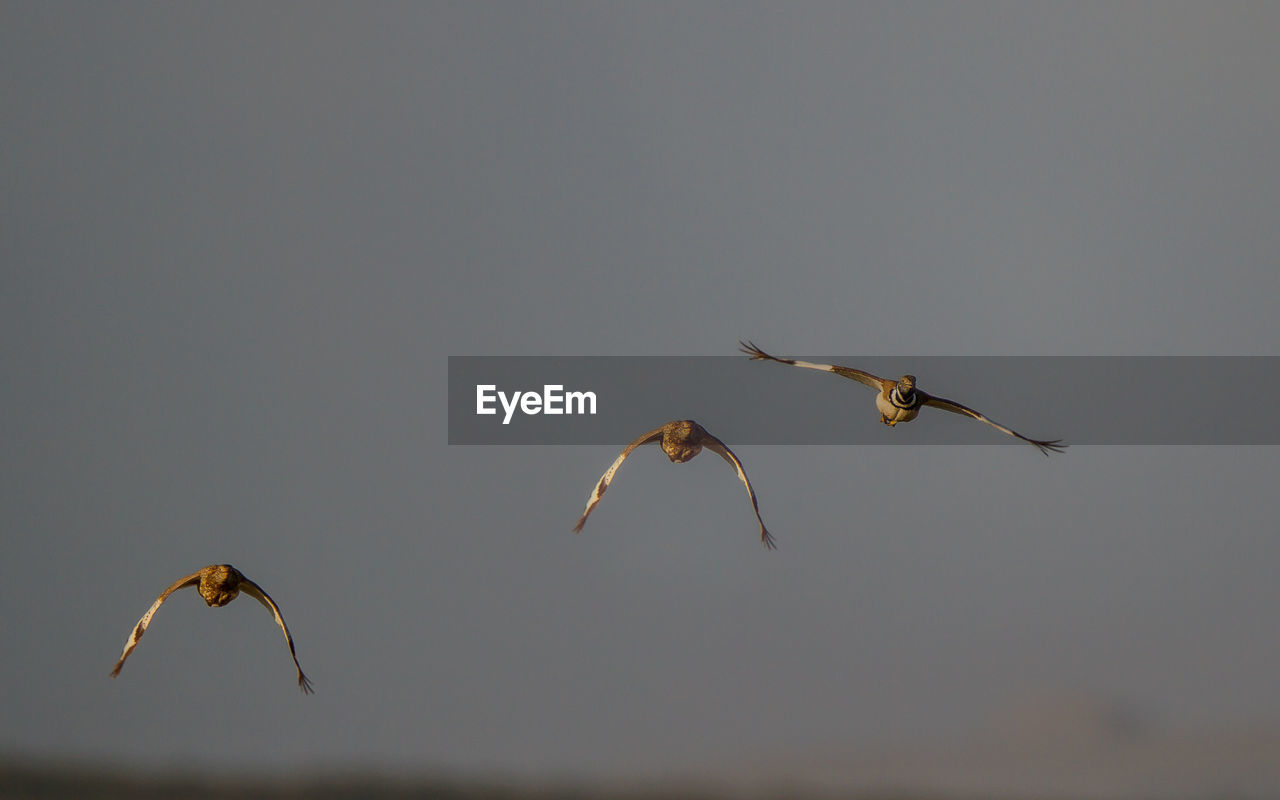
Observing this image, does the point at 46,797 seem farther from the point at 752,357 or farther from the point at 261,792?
the point at 752,357

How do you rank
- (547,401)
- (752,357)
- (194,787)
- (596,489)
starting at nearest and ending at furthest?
1. (752,357)
2. (596,489)
3. (547,401)
4. (194,787)

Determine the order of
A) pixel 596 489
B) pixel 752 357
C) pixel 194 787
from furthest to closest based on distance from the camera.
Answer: pixel 194 787
pixel 596 489
pixel 752 357

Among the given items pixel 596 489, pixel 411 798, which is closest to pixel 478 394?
pixel 596 489

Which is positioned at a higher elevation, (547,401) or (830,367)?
(547,401)

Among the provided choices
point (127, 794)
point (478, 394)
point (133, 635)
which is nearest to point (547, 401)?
point (478, 394)

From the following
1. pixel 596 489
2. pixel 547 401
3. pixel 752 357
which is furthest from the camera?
pixel 547 401

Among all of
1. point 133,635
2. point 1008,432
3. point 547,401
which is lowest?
point 133,635

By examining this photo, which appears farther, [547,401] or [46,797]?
[46,797]

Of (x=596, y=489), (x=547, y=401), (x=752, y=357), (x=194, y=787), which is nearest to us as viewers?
(x=752, y=357)

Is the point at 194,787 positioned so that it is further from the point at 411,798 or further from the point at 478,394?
the point at 478,394
